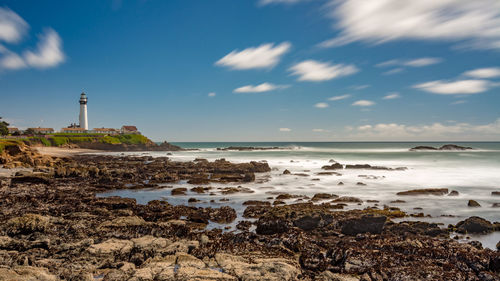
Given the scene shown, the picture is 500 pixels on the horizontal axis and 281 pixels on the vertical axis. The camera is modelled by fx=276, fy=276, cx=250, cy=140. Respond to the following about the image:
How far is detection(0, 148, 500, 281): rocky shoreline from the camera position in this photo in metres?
6.09

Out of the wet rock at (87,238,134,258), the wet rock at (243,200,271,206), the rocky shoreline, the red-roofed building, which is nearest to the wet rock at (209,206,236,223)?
the rocky shoreline

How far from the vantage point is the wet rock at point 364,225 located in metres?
9.38

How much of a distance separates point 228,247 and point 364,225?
15.8 ft

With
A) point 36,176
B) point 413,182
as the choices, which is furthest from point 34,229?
point 413,182

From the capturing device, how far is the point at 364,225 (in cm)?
949

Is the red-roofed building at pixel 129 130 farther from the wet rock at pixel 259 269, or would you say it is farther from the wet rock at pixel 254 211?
the wet rock at pixel 259 269

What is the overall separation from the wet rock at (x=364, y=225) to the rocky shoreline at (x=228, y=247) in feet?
0.11

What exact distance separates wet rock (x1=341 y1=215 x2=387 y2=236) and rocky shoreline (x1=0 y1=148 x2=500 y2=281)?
32 millimetres

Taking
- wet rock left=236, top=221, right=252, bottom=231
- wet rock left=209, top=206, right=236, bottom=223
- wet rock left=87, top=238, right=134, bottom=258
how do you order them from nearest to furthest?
wet rock left=87, top=238, right=134, bottom=258
wet rock left=236, top=221, right=252, bottom=231
wet rock left=209, top=206, right=236, bottom=223

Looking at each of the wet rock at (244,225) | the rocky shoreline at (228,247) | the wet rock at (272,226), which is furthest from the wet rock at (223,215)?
the wet rock at (272,226)

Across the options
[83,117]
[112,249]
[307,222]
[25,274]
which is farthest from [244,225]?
[83,117]

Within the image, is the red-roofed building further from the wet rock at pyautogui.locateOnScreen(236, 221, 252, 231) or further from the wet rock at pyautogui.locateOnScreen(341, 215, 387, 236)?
the wet rock at pyautogui.locateOnScreen(341, 215, 387, 236)

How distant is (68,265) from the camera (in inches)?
245

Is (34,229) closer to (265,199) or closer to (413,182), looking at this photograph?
(265,199)
